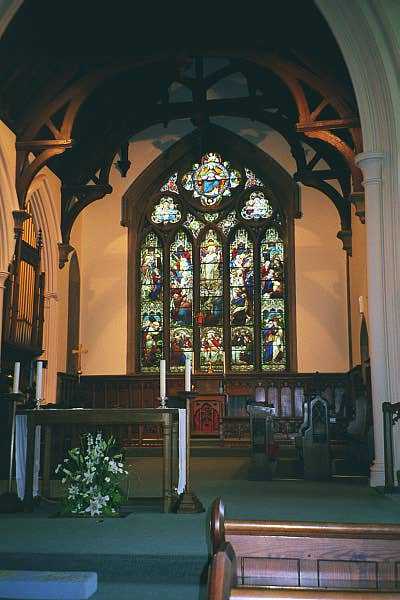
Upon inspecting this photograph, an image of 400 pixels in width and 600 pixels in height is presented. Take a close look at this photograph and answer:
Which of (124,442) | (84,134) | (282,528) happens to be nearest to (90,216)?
(84,134)

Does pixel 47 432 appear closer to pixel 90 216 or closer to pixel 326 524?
pixel 326 524

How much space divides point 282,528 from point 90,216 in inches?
490

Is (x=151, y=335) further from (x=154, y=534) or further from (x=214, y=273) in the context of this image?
(x=154, y=534)

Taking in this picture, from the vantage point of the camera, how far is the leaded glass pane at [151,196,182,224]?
14.2 m

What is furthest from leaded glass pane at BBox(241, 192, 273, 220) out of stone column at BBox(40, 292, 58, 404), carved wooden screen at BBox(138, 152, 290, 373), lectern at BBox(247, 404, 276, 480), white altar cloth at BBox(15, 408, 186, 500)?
white altar cloth at BBox(15, 408, 186, 500)

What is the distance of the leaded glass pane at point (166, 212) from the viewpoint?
559 inches

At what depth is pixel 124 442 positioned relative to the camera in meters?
12.6

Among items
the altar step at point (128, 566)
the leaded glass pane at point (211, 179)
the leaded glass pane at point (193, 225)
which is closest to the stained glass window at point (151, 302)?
the leaded glass pane at point (193, 225)

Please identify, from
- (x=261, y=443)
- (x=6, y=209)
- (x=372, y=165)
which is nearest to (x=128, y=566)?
(x=261, y=443)

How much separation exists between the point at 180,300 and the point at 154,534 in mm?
9597

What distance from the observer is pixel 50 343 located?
39.5ft

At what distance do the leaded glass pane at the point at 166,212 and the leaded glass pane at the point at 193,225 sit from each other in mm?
185

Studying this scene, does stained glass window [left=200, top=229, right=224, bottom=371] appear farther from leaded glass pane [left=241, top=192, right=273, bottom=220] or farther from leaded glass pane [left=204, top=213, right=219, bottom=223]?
leaded glass pane [left=241, top=192, right=273, bottom=220]

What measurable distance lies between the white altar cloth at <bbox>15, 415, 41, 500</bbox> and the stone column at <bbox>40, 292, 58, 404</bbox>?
605 centimetres
